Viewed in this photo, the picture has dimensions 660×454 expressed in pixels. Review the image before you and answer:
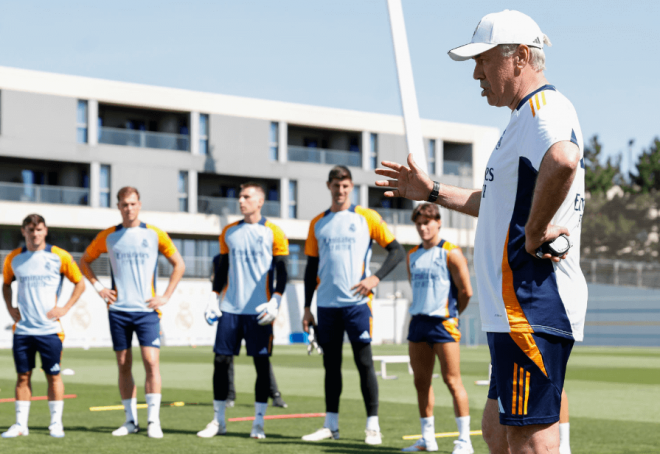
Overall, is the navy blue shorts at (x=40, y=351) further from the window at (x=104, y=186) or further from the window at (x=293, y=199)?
the window at (x=293, y=199)

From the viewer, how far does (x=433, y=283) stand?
7.65 m

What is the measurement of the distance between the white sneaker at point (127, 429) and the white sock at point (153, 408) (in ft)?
0.77

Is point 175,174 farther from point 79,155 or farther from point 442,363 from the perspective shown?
point 442,363

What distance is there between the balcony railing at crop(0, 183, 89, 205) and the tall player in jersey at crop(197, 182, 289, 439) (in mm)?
37313

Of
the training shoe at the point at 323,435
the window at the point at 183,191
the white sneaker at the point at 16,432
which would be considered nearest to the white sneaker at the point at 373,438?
the training shoe at the point at 323,435

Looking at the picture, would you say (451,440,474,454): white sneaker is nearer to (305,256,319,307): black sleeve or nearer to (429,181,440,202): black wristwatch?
(305,256,319,307): black sleeve

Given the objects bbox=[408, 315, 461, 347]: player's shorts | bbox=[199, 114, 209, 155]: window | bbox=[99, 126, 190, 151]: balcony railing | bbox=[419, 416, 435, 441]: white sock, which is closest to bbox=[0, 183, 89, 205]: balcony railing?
bbox=[99, 126, 190, 151]: balcony railing

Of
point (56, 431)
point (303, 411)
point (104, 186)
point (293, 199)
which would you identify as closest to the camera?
point (56, 431)

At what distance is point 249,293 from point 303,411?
8.60 ft

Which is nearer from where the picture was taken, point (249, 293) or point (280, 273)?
point (249, 293)

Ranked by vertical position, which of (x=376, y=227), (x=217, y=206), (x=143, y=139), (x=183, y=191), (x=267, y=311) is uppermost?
(x=143, y=139)

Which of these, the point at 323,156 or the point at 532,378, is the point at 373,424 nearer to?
the point at 532,378

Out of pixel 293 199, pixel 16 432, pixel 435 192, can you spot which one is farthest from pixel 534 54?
pixel 293 199

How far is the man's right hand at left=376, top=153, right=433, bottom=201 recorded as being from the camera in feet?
13.4
